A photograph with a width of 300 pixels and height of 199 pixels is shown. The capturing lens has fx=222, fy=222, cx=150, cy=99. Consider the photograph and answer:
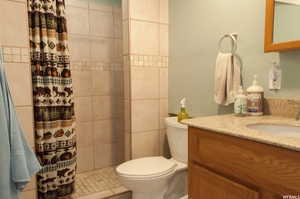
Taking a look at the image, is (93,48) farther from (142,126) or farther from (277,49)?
(277,49)

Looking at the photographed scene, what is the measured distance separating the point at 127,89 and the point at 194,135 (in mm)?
967

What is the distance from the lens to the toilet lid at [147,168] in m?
1.53

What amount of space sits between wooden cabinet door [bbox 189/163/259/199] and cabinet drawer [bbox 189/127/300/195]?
1.2 inches

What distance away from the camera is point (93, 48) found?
7.87ft

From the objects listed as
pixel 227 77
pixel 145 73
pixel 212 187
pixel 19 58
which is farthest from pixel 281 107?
pixel 19 58

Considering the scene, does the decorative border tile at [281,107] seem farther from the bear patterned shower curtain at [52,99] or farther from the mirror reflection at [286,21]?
the bear patterned shower curtain at [52,99]

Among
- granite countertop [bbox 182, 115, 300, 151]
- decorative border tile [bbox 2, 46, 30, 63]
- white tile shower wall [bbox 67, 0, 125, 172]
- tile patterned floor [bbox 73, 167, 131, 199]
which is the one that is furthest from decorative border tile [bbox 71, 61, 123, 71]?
granite countertop [bbox 182, 115, 300, 151]

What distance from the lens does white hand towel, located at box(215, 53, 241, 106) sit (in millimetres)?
1456

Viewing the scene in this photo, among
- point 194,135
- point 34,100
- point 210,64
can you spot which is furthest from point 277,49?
point 34,100

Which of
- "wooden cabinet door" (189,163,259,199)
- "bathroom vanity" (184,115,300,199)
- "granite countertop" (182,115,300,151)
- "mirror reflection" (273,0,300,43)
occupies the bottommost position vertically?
"wooden cabinet door" (189,163,259,199)

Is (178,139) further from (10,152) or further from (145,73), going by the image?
(10,152)

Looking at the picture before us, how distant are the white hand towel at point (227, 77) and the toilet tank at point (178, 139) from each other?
0.39 meters

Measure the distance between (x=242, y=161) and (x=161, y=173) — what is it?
758 mm

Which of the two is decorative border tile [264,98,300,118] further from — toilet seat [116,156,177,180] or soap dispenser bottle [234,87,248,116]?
toilet seat [116,156,177,180]
